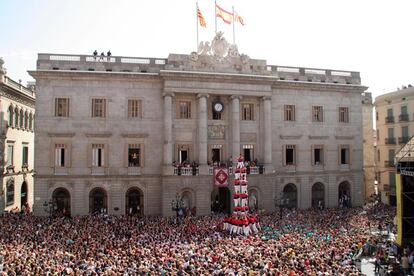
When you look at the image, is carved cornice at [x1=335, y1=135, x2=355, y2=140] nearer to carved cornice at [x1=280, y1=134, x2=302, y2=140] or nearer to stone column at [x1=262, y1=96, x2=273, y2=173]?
carved cornice at [x1=280, y1=134, x2=302, y2=140]

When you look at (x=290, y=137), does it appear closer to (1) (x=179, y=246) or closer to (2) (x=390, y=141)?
(2) (x=390, y=141)

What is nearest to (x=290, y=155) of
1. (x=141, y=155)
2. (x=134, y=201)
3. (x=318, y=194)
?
(x=318, y=194)

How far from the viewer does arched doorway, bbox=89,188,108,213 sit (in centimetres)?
3794

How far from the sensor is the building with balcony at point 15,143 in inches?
1558

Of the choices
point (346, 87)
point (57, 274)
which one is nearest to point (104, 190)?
point (57, 274)

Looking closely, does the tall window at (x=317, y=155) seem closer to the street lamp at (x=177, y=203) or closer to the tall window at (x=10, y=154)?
the street lamp at (x=177, y=203)

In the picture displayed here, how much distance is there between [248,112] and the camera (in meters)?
41.8

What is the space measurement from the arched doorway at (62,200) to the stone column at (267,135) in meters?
19.8

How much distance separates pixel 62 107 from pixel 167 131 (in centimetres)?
1022

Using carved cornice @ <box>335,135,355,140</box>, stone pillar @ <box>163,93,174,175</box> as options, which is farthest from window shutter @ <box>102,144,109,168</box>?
carved cornice @ <box>335,135,355,140</box>

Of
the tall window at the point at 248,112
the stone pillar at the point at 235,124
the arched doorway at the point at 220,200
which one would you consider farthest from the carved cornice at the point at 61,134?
the tall window at the point at 248,112

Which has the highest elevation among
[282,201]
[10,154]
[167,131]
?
Result: [167,131]

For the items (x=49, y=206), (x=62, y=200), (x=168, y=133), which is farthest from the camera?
(x=168, y=133)

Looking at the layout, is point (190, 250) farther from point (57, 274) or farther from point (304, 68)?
point (304, 68)
